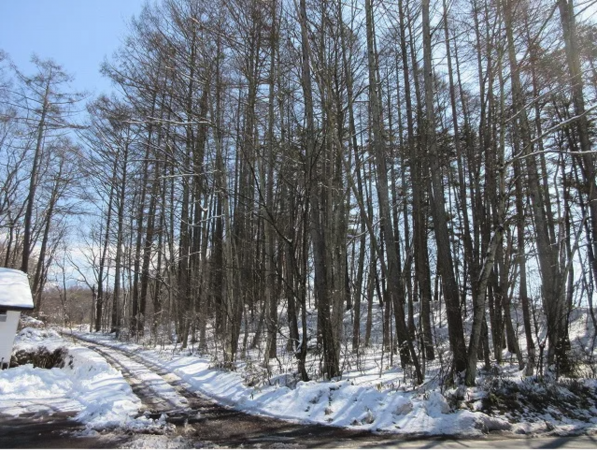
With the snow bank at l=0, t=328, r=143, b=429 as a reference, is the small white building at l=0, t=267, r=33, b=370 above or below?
above

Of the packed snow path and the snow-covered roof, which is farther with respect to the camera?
the snow-covered roof

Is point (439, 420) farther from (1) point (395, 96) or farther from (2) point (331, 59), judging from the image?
(1) point (395, 96)

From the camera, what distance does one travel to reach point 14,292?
10.6 m

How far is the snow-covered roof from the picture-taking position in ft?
33.6

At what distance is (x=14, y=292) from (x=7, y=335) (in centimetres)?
112

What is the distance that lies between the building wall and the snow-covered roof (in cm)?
30

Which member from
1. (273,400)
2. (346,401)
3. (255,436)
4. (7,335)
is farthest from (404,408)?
(7,335)

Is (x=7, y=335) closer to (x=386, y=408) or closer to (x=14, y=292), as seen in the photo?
(x=14, y=292)

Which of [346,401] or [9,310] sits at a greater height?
[9,310]

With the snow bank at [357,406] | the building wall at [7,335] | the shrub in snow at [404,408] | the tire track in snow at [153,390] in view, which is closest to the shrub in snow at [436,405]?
the snow bank at [357,406]

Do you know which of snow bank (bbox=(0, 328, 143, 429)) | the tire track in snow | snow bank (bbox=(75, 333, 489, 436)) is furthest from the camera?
the tire track in snow

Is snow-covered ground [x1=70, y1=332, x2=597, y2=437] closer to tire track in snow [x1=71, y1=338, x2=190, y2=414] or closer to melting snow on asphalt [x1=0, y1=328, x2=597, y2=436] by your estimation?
melting snow on asphalt [x1=0, y1=328, x2=597, y2=436]

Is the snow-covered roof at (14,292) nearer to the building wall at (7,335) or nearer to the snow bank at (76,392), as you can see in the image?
the building wall at (7,335)

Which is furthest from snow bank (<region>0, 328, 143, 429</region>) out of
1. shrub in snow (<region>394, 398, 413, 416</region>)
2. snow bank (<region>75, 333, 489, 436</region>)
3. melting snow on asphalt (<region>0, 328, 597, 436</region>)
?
shrub in snow (<region>394, 398, 413, 416</region>)
